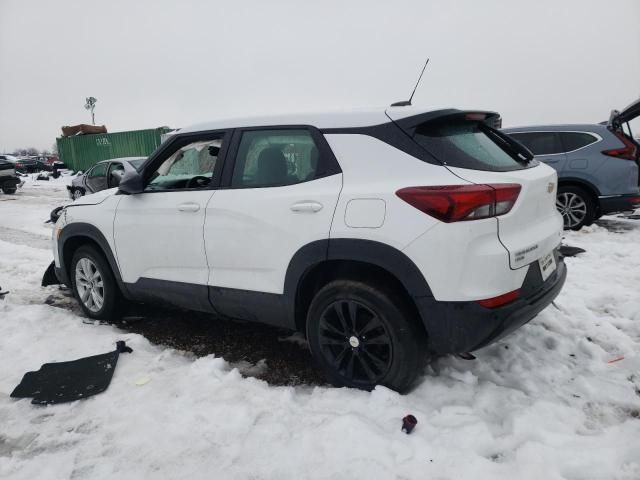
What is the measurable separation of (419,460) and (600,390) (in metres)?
1.37

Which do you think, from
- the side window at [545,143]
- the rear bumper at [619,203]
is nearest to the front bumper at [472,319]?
the rear bumper at [619,203]

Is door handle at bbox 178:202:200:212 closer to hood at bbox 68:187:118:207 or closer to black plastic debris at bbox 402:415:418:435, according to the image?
hood at bbox 68:187:118:207

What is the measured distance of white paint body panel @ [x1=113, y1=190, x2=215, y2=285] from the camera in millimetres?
3246

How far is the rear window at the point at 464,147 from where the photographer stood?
2.47 metres

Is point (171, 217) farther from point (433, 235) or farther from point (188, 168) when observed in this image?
point (433, 235)

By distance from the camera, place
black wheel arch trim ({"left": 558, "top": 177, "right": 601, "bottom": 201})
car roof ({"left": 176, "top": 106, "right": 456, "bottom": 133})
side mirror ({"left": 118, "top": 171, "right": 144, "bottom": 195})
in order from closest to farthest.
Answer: car roof ({"left": 176, "top": 106, "right": 456, "bottom": 133}) → side mirror ({"left": 118, "top": 171, "right": 144, "bottom": 195}) → black wheel arch trim ({"left": 558, "top": 177, "right": 601, "bottom": 201})

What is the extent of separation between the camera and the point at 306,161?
9.25ft

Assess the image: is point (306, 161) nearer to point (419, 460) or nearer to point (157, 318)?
point (419, 460)

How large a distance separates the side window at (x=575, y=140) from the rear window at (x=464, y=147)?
5.34 meters

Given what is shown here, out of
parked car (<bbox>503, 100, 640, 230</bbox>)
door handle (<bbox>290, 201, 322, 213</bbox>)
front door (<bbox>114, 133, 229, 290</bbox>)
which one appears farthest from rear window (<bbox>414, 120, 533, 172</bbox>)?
parked car (<bbox>503, 100, 640, 230</bbox>)

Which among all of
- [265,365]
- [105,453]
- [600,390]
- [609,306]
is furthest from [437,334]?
[609,306]

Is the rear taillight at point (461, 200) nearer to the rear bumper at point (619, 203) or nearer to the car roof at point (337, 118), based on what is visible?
the car roof at point (337, 118)

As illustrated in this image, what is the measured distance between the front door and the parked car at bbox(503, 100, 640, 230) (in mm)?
6182

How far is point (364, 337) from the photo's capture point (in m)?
2.68
